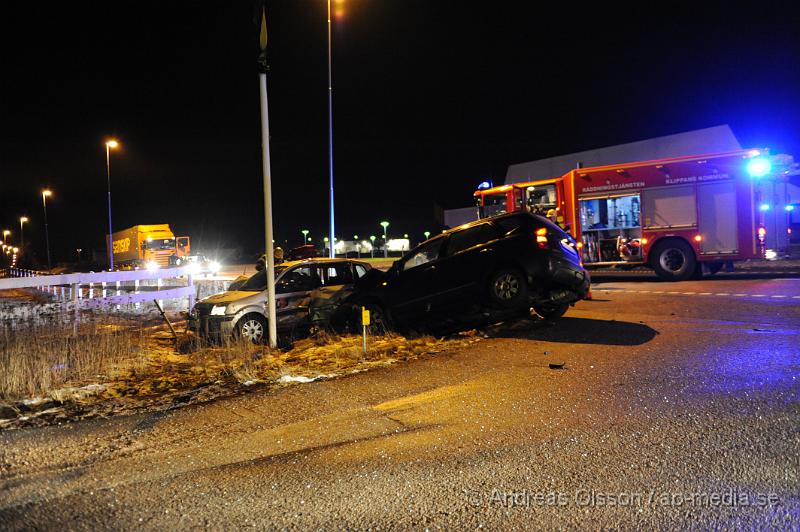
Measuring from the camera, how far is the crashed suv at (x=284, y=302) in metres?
9.66

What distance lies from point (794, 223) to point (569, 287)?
35.8 metres

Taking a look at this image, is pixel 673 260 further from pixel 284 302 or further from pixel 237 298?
pixel 237 298

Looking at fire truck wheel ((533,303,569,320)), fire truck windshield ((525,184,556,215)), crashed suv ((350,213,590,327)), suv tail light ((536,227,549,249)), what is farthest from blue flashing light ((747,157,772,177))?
suv tail light ((536,227,549,249))

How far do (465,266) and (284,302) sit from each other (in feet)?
11.1

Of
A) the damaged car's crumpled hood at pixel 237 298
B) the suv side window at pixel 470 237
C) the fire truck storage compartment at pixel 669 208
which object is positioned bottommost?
the damaged car's crumpled hood at pixel 237 298

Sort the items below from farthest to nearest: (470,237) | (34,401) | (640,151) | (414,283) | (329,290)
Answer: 1. (640,151)
2. (329,290)
3. (414,283)
4. (470,237)
5. (34,401)

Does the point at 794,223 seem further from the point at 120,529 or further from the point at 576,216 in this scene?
the point at 120,529

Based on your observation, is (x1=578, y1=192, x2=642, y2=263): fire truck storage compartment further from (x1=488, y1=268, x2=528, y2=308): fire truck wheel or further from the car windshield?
the car windshield

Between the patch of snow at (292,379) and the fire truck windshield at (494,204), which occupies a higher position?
the fire truck windshield at (494,204)

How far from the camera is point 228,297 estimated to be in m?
9.96

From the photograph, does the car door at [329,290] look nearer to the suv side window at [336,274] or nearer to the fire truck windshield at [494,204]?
the suv side window at [336,274]

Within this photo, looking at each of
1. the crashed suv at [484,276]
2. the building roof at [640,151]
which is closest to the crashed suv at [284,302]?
the crashed suv at [484,276]

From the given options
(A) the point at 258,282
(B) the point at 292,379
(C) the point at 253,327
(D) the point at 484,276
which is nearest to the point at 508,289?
(D) the point at 484,276

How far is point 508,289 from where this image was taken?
334 inches
